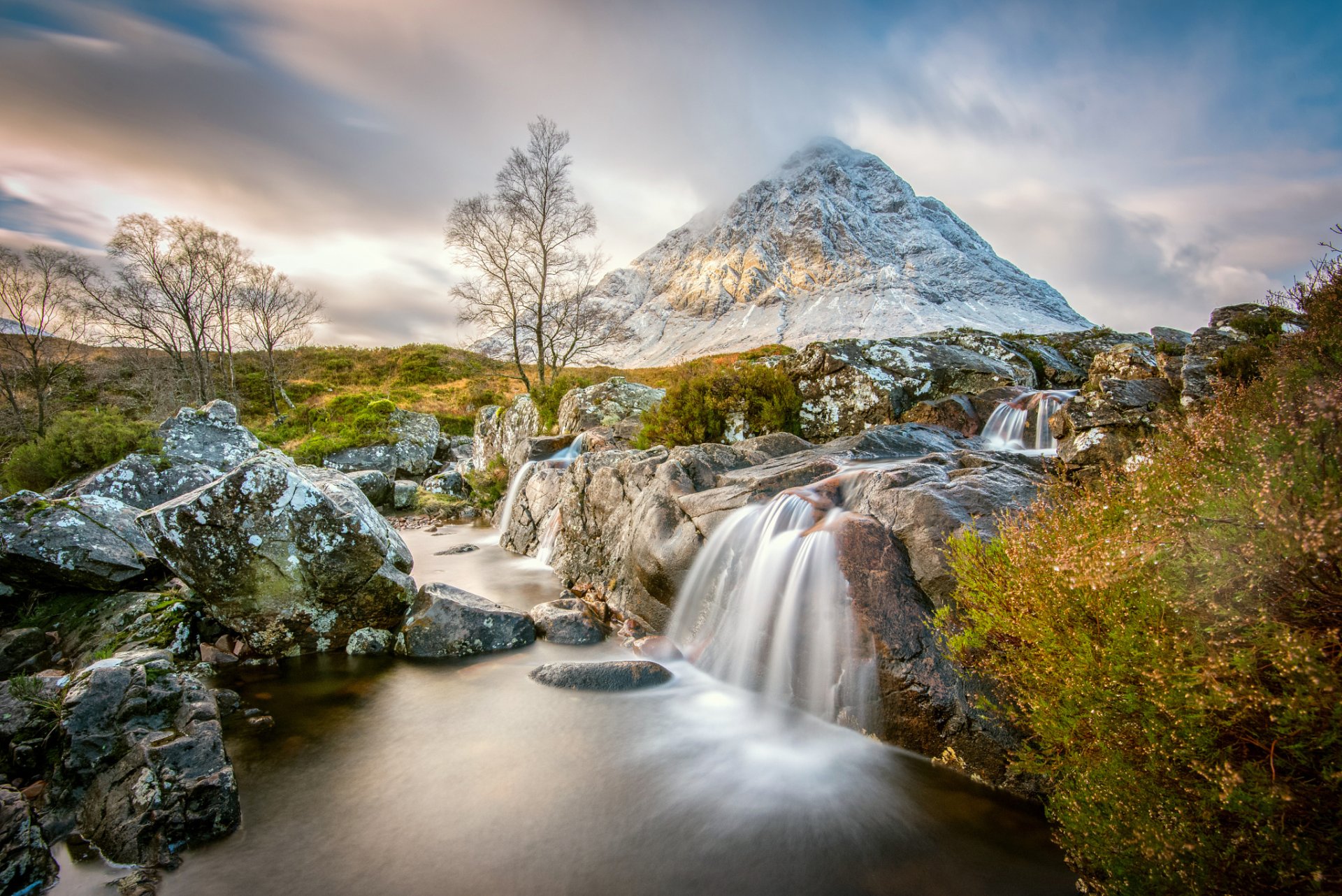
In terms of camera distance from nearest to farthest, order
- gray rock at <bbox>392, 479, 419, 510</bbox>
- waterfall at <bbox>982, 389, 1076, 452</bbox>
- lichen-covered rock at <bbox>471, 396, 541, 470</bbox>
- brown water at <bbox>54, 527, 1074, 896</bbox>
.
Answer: brown water at <bbox>54, 527, 1074, 896</bbox>
waterfall at <bbox>982, 389, 1076, 452</bbox>
gray rock at <bbox>392, 479, 419, 510</bbox>
lichen-covered rock at <bbox>471, 396, 541, 470</bbox>

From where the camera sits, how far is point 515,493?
15.2m

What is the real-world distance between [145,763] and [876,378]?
42.4 feet

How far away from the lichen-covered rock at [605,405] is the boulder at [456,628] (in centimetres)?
898

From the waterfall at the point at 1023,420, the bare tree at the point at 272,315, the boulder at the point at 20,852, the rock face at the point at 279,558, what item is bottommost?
the boulder at the point at 20,852

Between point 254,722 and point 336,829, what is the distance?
7.59 feet

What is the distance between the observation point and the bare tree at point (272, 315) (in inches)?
1507

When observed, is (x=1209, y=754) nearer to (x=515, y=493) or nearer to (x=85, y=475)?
(x=515, y=493)

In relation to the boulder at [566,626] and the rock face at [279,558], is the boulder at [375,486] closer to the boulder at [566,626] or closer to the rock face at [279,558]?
the rock face at [279,558]

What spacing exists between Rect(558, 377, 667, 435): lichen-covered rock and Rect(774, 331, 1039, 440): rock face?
558 centimetres

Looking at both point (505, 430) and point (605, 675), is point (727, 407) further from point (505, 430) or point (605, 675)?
point (505, 430)

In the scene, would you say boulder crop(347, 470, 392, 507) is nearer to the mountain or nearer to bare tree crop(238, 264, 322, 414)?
bare tree crop(238, 264, 322, 414)

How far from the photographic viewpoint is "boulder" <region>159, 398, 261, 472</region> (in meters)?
13.1

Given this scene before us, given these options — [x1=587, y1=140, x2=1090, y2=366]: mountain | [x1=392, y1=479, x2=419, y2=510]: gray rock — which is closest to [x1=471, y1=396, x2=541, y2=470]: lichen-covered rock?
[x1=392, y1=479, x2=419, y2=510]: gray rock

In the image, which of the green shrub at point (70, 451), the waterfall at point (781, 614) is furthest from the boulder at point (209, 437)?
the waterfall at point (781, 614)
